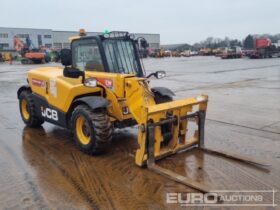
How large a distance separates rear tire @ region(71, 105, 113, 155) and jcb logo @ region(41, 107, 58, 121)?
34.1 inches

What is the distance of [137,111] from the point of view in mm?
5617

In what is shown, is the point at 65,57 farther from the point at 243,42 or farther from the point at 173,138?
the point at 243,42

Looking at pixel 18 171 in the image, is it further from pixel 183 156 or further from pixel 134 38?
pixel 134 38

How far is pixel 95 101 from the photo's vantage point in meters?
5.58

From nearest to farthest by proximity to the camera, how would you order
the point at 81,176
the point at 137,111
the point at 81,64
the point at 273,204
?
the point at 273,204 → the point at 81,176 → the point at 137,111 → the point at 81,64

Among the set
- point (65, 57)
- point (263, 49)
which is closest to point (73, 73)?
point (65, 57)


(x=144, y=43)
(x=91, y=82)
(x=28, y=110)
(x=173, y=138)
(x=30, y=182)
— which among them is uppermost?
(x=144, y=43)

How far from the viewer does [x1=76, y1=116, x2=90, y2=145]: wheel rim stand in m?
5.88

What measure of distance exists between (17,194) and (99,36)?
3.21 metres

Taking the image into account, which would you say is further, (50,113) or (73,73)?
(50,113)

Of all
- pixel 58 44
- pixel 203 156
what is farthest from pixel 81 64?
pixel 58 44

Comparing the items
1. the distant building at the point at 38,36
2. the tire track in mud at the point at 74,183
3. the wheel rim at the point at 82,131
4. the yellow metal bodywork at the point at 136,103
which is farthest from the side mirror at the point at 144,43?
the distant building at the point at 38,36

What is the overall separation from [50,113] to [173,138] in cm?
283

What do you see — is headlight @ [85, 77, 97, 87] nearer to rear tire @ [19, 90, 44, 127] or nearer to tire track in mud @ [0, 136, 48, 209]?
tire track in mud @ [0, 136, 48, 209]
